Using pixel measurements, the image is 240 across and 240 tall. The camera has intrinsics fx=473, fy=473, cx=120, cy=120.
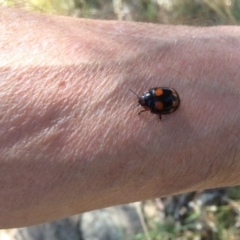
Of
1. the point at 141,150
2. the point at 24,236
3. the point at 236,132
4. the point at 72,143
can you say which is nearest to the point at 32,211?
the point at 72,143

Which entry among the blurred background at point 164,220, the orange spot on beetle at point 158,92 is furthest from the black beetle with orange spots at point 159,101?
the blurred background at point 164,220

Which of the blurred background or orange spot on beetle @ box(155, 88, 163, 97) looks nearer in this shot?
orange spot on beetle @ box(155, 88, 163, 97)

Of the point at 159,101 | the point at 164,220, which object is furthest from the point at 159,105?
the point at 164,220

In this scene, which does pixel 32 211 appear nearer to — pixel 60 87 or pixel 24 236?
pixel 60 87

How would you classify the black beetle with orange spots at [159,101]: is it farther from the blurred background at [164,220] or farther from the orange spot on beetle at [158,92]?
the blurred background at [164,220]

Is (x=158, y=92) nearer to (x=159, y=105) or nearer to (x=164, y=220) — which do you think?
(x=159, y=105)

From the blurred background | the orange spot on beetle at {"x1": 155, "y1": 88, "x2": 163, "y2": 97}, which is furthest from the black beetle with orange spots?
the blurred background

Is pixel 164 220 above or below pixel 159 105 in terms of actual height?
A: below

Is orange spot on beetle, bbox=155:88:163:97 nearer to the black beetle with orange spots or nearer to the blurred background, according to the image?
the black beetle with orange spots
